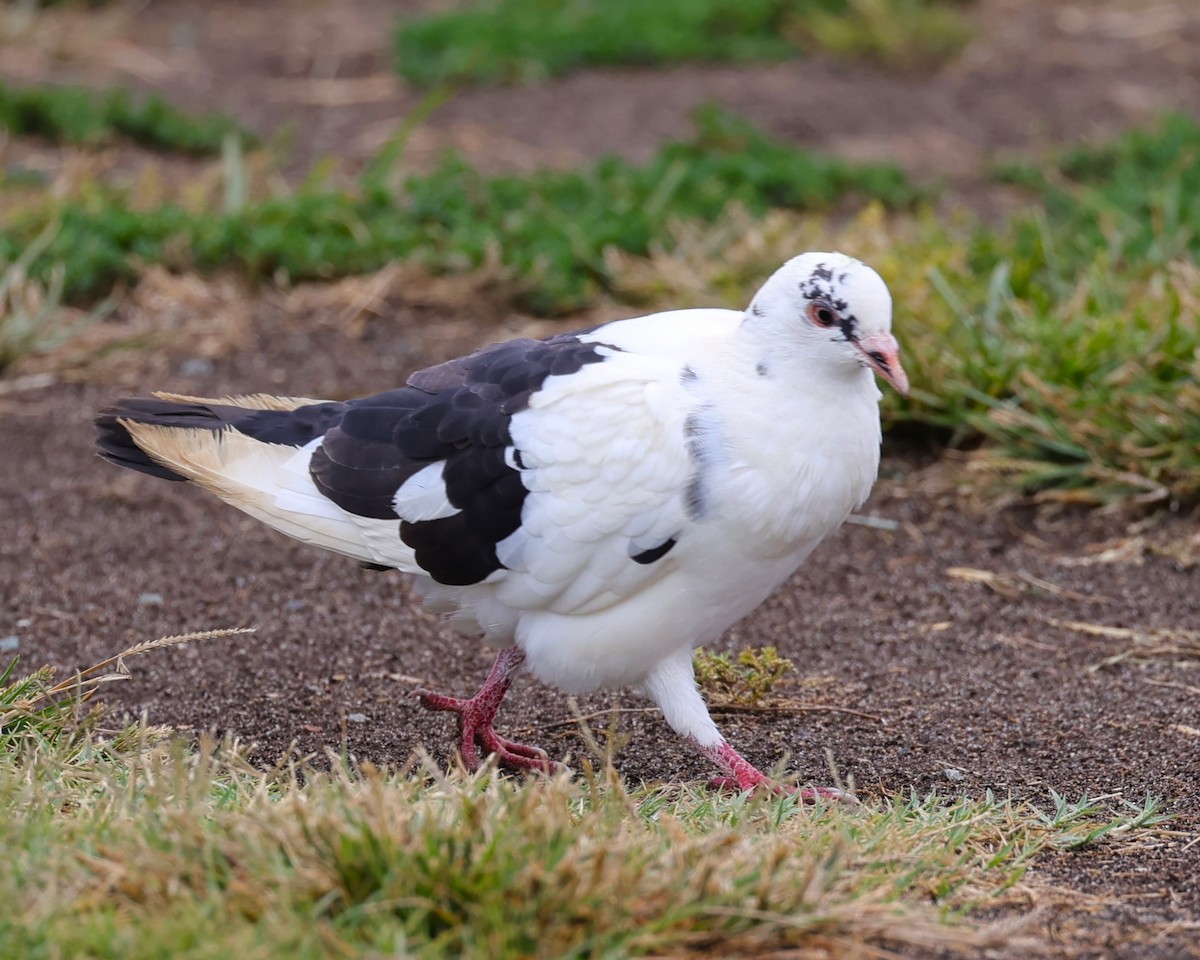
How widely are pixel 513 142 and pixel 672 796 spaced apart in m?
5.56

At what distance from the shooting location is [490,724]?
384 cm

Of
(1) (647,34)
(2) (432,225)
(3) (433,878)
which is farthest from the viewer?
(1) (647,34)

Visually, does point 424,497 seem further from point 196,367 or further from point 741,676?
point 196,367

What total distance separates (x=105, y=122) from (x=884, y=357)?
6.07 metres

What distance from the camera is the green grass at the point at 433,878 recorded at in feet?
8.33

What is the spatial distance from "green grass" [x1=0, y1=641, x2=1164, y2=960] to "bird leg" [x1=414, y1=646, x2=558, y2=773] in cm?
75

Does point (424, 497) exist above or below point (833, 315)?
below

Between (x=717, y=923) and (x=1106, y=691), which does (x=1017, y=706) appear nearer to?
(x=1106, y=691)

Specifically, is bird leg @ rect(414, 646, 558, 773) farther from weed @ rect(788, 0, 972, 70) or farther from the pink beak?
weed @ rect(788, 0, 972, 70)

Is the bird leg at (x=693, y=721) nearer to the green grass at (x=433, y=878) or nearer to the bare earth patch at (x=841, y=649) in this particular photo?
the bare earth patch at (x=841, y=649)

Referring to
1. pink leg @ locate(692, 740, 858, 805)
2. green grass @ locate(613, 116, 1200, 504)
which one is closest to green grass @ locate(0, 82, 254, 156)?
green grass @ locate(613, 116, 1200, 504)

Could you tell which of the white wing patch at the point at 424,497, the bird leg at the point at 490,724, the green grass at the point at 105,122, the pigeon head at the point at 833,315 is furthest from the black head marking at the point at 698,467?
the green grass at the point at 105,122

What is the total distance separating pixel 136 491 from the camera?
214 inches

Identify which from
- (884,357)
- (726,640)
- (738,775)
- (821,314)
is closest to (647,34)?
(726,640)
